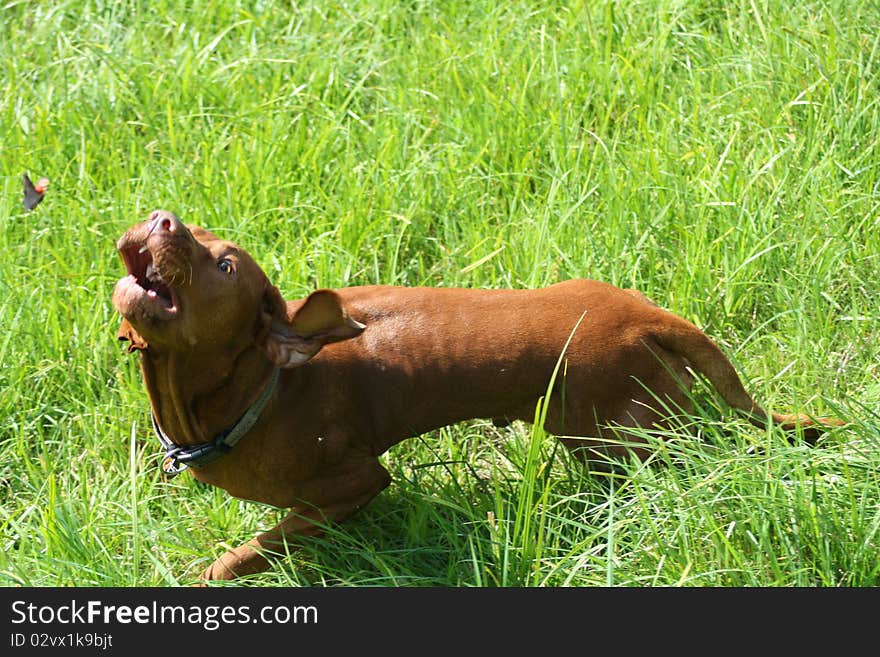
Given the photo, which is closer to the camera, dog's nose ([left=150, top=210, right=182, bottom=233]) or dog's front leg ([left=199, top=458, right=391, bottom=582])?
dog's nose ([left=150, top=210, right=182, bottom=233])

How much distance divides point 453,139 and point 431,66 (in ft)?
1.58

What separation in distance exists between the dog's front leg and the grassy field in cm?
6

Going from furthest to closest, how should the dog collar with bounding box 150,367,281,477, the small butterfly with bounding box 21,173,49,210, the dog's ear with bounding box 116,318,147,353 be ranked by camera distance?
the small butterfly with bounding box 21,173,49,210
the dog collar with bounding box 150,367,281,477
the dog's ear with bounding box 116,318,147,353

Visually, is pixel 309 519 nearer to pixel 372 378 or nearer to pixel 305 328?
pixel 372 378

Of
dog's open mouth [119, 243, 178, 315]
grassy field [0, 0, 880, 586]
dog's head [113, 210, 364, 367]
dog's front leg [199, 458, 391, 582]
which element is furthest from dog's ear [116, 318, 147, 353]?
dog's front leg [199, 458, 391, 582]

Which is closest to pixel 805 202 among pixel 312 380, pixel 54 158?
pixel 312 380

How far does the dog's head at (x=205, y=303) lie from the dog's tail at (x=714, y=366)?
3.29 ft

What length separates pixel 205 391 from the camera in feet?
11.4

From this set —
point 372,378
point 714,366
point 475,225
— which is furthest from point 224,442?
point 475,225

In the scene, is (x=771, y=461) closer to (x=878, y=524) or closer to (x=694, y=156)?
(x=878, y=524)

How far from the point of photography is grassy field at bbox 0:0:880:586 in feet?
11.3

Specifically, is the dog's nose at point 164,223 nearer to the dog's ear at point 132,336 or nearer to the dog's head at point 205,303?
the dog's head at point 205,303

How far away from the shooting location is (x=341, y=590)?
3330 mm

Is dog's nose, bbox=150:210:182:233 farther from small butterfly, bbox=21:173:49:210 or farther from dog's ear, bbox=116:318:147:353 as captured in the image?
small butterfly, bbox=21:173:49:210
